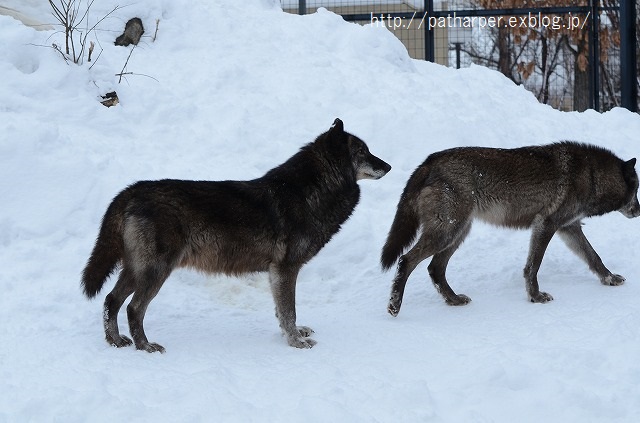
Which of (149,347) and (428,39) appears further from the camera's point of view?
(428,39)

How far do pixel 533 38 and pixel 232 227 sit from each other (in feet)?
44.2

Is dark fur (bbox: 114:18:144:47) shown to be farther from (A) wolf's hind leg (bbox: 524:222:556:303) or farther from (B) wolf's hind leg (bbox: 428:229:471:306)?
(A) wolf's hind leg (bbox: 524:222:556:303)

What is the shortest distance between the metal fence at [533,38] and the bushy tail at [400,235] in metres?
6.98

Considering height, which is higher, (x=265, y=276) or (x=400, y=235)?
(x=400, y=235)

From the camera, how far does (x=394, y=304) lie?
6316 millimetres

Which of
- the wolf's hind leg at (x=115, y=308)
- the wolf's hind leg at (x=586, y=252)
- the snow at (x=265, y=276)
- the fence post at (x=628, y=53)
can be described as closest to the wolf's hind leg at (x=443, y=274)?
the snow at (x=265, y=276)

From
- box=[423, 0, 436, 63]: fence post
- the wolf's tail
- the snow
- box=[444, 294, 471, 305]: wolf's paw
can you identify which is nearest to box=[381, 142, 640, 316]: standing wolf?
box=[444, 294, 471, 305]: wolf's paw

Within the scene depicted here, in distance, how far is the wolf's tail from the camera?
533 cm

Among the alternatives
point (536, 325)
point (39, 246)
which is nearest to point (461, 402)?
point (536, 325)

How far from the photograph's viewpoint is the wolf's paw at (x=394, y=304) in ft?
20.7

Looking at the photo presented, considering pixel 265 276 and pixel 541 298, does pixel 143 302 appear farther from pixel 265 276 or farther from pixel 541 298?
pixel 541 298

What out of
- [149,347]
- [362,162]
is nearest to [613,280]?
[362,162]

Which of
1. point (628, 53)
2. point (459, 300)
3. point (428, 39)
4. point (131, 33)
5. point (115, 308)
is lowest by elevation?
point (459, 300)

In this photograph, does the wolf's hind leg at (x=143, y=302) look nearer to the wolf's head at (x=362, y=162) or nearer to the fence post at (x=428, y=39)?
the wolf's head at (x=362, y=162)
